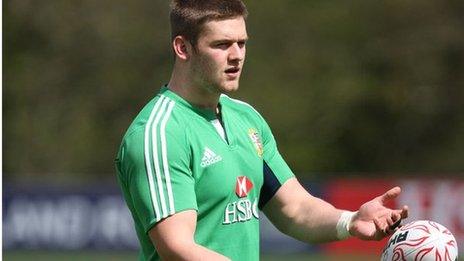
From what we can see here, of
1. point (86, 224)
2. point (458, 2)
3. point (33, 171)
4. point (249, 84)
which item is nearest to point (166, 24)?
point (249, 84)

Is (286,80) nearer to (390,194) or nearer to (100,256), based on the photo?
(100,256)

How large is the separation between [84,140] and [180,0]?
27562 mm

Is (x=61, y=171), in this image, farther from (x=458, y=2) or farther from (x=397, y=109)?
(x=458, y=2)

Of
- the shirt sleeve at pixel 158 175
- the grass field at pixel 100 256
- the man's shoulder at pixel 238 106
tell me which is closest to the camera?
the shirt sleeve at pixel 158 175

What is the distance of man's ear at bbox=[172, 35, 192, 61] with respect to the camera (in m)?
6.22

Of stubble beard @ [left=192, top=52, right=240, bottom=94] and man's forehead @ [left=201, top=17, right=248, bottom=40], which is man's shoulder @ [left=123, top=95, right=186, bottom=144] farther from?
man's forehead @ [left=201, top=17, right=248, bottom=40]

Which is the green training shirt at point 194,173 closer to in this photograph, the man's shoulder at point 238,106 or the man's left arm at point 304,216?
the man's shoulder at point 238,106

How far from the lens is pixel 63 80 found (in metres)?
34.9

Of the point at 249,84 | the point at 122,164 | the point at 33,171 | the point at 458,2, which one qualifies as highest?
the point at 122,164

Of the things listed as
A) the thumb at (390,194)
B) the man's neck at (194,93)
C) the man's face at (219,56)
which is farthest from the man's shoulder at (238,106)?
the thumb at (390,194)

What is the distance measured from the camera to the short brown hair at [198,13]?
6.15 metres

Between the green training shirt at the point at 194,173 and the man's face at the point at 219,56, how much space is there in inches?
6.9

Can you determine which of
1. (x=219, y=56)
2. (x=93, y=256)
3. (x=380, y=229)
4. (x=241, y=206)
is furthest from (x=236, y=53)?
(x=93, y=256)

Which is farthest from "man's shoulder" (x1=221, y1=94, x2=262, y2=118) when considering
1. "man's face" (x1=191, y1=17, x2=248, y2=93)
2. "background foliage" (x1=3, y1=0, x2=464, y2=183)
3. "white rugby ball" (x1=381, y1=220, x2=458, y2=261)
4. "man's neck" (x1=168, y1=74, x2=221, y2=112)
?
"background foliage" (x1=3, y1=0, x2=464, y2=183)
